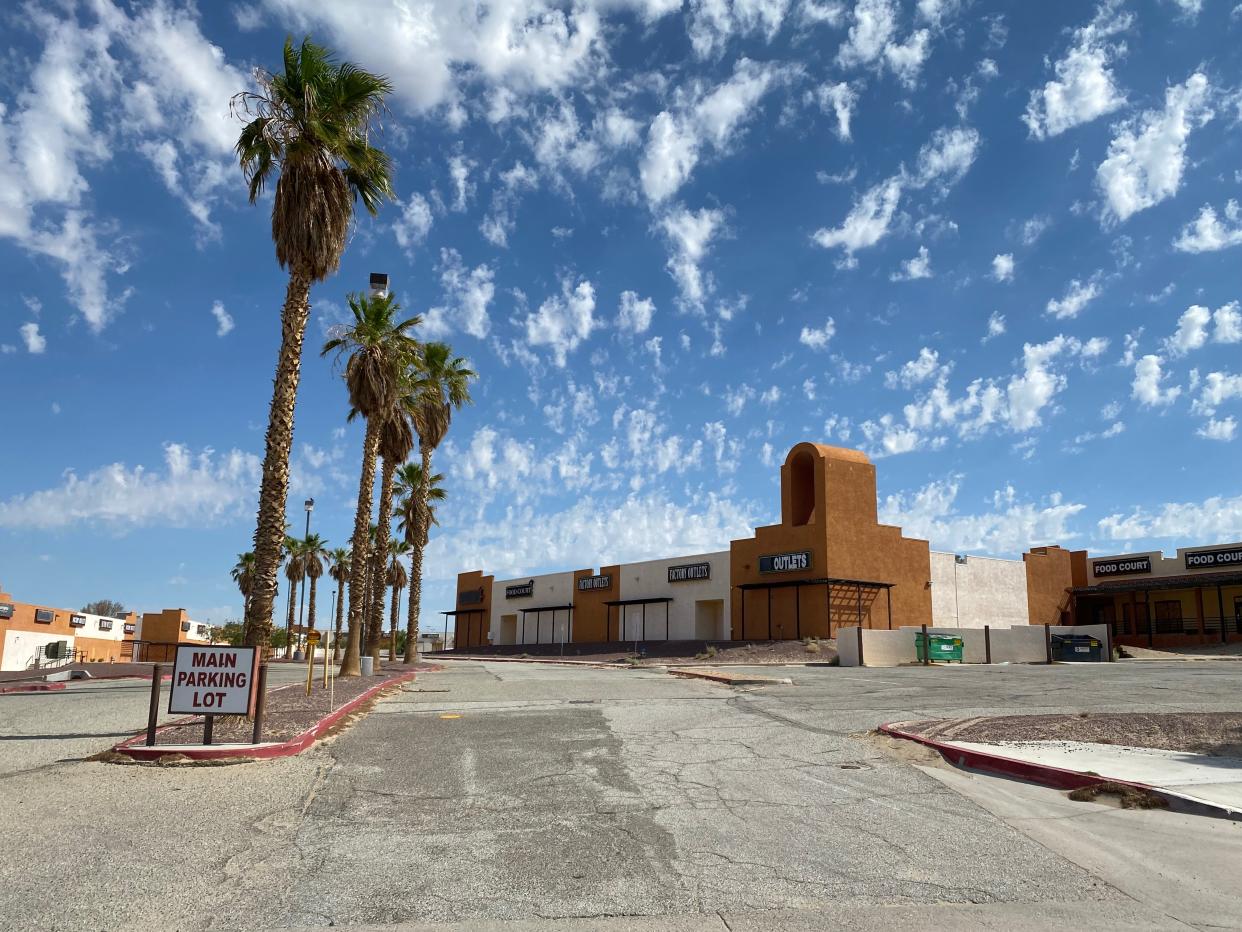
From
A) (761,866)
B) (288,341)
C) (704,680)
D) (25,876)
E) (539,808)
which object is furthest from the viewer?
(704,680)

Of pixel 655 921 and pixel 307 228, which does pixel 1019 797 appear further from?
pixel 307 228

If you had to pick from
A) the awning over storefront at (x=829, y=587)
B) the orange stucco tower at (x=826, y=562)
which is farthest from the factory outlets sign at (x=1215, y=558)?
the awning over storefront at (x=829, y=587)

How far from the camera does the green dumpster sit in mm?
37781

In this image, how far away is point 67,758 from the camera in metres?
11.6

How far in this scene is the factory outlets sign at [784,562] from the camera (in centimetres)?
4891

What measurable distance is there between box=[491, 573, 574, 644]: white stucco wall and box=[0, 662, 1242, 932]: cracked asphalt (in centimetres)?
5692

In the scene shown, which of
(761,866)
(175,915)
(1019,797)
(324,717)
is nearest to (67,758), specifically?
(324,717)

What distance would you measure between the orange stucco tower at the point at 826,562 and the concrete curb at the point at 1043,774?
3606 cm

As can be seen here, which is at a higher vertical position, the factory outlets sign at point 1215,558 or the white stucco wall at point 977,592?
the factory outlets sign at point 1215,558

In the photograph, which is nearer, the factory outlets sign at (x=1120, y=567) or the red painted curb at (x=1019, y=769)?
the red painted curb at (x=1019, y=769)

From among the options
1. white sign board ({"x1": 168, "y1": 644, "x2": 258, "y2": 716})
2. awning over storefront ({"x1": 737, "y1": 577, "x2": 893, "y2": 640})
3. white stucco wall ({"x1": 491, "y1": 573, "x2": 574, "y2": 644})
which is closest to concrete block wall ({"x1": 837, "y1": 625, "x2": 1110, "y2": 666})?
awning over storefront ({"x1": 737, "y1": 577, "x2": 893, "y2": 640})

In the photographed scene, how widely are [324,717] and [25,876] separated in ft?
27.5

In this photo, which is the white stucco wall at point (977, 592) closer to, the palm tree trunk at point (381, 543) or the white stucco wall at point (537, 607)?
the white stucco wall at point (537, 607)

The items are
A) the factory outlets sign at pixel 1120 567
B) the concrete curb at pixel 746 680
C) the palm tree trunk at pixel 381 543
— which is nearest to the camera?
the concrete curb at pixel 746 680
